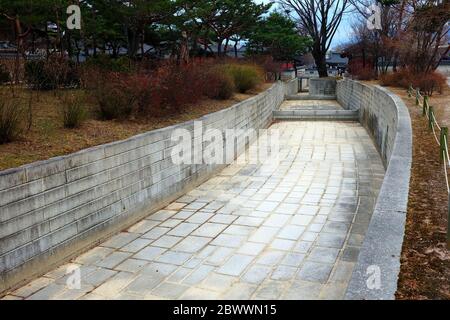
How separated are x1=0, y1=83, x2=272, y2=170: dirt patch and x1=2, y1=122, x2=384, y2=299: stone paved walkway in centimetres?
126

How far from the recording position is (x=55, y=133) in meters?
6.04

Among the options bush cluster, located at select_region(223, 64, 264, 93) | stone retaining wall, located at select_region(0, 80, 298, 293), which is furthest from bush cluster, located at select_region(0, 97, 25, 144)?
bush cluster, located at select_region(223, 64, 264, 93)

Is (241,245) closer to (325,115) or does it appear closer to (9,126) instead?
(9,126)

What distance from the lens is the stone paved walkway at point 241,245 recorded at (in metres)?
4.04

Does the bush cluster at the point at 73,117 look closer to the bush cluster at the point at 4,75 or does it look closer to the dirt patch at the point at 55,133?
the dirt patch at the point at 55,133

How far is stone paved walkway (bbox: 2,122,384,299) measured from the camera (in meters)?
4.04

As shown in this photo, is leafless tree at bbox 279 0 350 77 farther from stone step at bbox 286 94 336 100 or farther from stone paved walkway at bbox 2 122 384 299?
stone paved walkway at bbox 2 122 384 299

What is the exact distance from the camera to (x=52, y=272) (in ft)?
14.3

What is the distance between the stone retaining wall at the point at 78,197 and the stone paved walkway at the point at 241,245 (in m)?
0.18

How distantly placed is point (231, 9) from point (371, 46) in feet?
53.0

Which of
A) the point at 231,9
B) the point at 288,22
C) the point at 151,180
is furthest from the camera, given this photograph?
the point at 288,22

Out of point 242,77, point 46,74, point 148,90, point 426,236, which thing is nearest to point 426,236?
point 426,236

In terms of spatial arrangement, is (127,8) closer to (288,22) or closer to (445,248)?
(445,248)

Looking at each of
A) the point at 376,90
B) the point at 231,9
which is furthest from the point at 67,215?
the point at 231,9
